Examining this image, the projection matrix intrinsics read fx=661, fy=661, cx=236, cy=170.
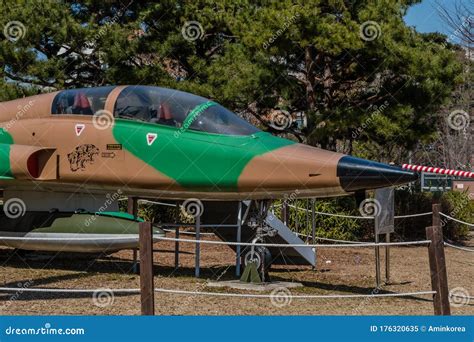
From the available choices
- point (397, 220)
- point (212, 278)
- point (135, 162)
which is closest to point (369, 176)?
point (135, 162)

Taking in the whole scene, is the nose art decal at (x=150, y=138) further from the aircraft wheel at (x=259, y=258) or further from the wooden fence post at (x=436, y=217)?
the wooden fence post at (x=436, y=217)

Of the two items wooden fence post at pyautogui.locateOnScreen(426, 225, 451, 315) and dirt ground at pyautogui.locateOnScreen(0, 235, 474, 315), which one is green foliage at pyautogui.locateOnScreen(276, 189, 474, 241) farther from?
wooden fence post at pyautogui.locateOnScreen(426, 225, 451, 315)

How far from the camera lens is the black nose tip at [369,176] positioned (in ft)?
26.2

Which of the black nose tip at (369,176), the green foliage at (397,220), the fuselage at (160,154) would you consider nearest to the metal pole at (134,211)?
the fuselage at (160,154)

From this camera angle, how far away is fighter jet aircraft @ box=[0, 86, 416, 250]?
8531 mm

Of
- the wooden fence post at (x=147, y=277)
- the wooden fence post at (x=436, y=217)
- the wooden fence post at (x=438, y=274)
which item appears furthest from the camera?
the wooden fence post at (x=436, y=217)

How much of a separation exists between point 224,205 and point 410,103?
23.7 feet

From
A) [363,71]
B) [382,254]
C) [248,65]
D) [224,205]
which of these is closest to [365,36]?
[363,71]

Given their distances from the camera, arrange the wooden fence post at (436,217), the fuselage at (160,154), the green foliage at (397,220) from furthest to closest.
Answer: the green foliage at (397,220), the fuselage at (160,154), the wooden fence post at (436,217)

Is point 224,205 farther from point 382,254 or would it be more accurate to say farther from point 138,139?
point 382,254

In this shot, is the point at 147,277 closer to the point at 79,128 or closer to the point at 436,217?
the point at 436,217

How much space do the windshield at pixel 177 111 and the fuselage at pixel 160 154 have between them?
14 millimetres

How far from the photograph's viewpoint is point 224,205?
→ 1209 centimetres

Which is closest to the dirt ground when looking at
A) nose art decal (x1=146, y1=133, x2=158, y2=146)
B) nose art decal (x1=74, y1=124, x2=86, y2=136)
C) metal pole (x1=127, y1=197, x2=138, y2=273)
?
metal pole (x1=127, y1=197, x2=138, y2=273)
